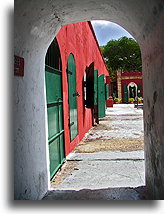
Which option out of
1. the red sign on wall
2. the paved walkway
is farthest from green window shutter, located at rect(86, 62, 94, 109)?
the red sign on wall

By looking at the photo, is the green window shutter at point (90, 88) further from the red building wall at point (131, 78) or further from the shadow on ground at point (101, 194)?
the red building wall at point (131, 78)

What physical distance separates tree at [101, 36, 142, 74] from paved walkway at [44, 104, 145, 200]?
34.2m

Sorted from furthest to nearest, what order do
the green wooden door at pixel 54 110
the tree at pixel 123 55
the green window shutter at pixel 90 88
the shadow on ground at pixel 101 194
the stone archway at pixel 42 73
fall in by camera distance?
the tree at pixel 123 55 → the green window shutter at pixel 90 88 → the green wooden door at pixel 54 110 → the shadow on ground at pixel 101 194 → the stone archway at pixel 42 73

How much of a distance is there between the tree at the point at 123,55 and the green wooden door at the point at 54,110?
34535mm

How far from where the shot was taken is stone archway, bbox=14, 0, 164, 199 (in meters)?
2.14

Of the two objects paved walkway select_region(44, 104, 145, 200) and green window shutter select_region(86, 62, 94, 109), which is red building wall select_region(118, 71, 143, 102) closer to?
green window shutter select_region(86, 62, 94, 109)

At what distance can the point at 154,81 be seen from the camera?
230cm

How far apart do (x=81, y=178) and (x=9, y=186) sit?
2.13 m

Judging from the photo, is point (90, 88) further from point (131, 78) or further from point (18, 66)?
point (131, 78)

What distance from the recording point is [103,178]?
3.73 m

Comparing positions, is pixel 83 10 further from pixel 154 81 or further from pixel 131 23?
pixel 154 81

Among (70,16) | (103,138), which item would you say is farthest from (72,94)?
(70,16)

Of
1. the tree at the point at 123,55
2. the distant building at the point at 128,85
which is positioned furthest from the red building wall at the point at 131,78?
the tree at the point at 123,55

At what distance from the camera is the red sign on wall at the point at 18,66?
2.19m
